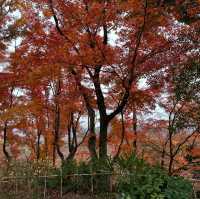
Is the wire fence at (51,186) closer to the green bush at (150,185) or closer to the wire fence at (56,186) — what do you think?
the wire fence at (56,186)

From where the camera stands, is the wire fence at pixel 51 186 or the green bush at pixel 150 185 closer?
the green bush at pixel 150 185

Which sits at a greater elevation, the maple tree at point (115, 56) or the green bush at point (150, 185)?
the maple tree at point (115, 56)

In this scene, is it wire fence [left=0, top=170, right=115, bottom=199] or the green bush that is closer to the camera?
the green bush

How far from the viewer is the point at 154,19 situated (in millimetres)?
14578

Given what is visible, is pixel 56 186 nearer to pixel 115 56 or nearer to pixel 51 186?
pixel 51 186

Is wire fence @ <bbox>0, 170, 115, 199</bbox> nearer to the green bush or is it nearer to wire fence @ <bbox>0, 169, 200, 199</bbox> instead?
wire fence @ <bbox>0, 169, 200, 199</bbox>

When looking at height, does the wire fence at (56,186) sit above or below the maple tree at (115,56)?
below

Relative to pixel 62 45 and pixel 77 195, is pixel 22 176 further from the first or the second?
pixel 62 45

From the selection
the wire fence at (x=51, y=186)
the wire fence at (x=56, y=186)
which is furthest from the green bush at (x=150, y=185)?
the wire fence at (x=51, y=186)

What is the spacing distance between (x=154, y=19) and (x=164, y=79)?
2.87 meters

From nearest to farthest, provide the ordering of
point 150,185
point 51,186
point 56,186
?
point 150,185 < point 51,186 < point 56,186

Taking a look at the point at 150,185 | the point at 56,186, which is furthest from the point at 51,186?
the point at 150,185

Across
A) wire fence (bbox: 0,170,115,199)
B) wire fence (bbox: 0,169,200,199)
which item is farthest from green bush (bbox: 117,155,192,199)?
wire fence (bbox: 0,170,115,199)

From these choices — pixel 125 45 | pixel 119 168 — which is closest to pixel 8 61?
pixel 125 45
